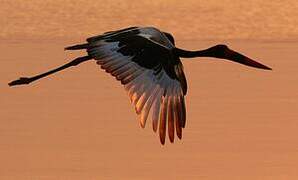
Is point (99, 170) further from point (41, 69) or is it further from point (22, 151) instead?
point (41, 69)

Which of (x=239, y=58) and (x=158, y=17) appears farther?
(x=158, y=17)

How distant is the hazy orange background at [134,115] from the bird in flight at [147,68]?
248 cm

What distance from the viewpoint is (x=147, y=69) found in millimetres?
9031

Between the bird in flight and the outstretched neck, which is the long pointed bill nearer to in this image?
the outstretched neck

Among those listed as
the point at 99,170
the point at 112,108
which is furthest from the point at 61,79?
the point at 99,170

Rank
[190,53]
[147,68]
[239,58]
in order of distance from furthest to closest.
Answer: [239,58]
[190,53]
[147,68]

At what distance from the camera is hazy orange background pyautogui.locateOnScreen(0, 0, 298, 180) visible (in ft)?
38.9

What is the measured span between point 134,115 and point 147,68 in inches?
203

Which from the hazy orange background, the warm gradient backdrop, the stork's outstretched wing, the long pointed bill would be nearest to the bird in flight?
the stork's outstretched wing

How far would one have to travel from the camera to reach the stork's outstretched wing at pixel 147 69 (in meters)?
8.71

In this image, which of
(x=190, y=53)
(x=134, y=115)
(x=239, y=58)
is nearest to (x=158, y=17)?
(x=134, y=115)

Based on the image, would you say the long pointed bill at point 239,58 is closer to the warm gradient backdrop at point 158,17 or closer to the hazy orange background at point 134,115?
the hazy orange background at point 134,115

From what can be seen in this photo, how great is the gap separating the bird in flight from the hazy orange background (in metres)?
2.48

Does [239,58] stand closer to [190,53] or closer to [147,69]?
[190,53]
